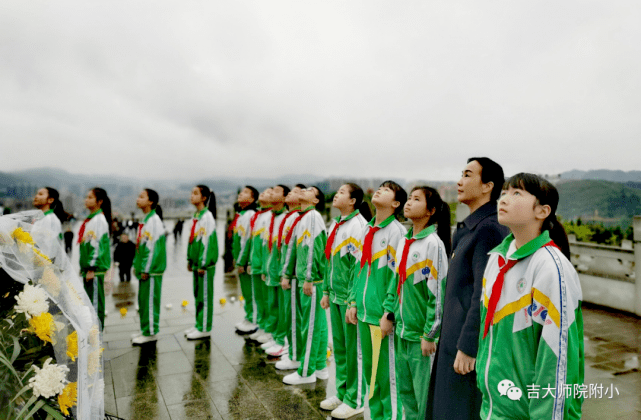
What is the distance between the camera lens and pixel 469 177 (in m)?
2.53

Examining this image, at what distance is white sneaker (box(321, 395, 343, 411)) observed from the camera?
3.75 m

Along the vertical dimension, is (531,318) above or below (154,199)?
below

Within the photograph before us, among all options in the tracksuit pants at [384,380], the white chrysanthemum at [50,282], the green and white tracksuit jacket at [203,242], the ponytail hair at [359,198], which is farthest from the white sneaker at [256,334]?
the white chrysanthemum at [50,282]

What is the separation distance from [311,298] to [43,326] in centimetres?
283

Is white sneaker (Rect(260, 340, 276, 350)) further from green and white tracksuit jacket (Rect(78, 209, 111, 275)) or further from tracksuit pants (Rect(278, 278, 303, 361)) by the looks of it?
green and white tracksuit jacket (Rect(78, 209, 111, 275))

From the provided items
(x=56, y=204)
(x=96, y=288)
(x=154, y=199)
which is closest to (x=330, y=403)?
(x=96, y=288)

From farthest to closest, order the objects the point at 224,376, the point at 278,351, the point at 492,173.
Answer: the point at 278,351 → the point at 224,376 → the point at 492,173

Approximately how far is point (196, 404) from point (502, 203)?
3.28 metres

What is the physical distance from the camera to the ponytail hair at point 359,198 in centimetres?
401

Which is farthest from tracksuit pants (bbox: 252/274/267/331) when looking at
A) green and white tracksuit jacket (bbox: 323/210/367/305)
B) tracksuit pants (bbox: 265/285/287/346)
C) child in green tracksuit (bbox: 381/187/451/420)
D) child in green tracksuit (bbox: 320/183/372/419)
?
child in green tracksuit (bbox: 381/187/451/420)

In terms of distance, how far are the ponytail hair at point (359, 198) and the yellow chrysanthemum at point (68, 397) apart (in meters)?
2.63

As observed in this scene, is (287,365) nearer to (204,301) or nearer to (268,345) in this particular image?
(268,345)

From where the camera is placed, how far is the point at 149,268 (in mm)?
5629

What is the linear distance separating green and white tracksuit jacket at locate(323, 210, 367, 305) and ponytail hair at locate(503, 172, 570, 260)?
5.96 ft
